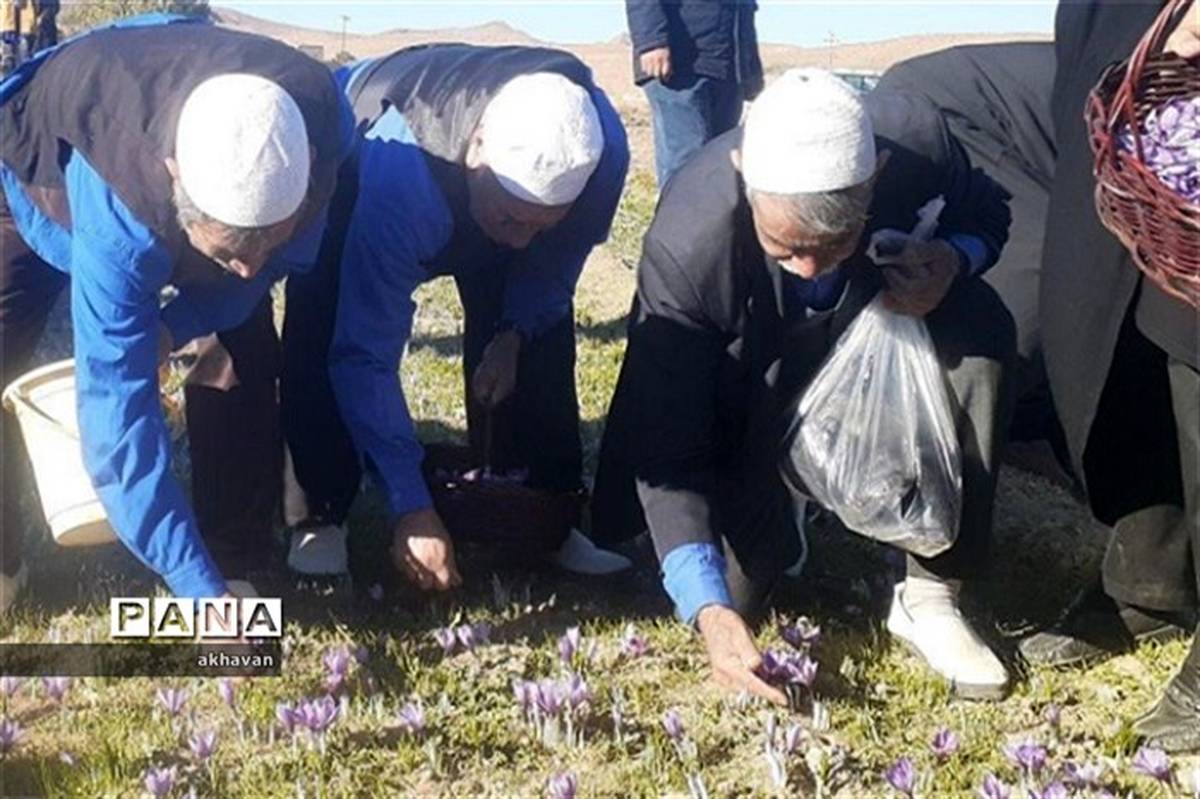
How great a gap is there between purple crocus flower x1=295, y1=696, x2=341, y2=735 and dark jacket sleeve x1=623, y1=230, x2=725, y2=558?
88 centimetres

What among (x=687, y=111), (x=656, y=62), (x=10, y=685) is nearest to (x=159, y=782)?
(x=10, y=685)

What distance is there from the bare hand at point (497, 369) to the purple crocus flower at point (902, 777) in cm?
182

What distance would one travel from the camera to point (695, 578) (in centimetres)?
367

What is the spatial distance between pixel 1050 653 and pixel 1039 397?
1.01 meters

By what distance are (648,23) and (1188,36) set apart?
469cm

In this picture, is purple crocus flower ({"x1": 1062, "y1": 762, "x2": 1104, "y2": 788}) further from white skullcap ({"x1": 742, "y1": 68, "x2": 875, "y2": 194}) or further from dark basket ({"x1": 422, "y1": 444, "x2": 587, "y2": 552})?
dark basket ({"x1": 422, "y1": 444, "x2": 587, "y2": 552})

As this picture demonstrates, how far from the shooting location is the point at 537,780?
3.43 m

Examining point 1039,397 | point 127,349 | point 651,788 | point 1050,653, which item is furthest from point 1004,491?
point 127,349

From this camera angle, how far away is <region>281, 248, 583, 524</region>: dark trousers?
176 inches

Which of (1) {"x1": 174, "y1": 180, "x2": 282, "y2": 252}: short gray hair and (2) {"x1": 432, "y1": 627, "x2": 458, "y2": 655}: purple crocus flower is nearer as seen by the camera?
(1) {"x1": 174, "y1": 180, "x2": 282, "y2": 252}: short gray hair

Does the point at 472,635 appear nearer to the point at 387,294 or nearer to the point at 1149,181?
the point at 387,294

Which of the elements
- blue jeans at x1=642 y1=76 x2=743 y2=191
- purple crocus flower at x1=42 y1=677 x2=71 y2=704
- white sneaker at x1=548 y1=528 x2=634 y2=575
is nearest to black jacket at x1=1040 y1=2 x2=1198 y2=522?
white sneaker at x1=548 y1=528 x2=634 y2=575

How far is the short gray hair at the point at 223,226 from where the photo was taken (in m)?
3.33

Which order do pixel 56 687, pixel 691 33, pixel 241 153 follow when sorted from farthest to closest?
pixel 691 33, pixel 56 687, pixel 241 153
